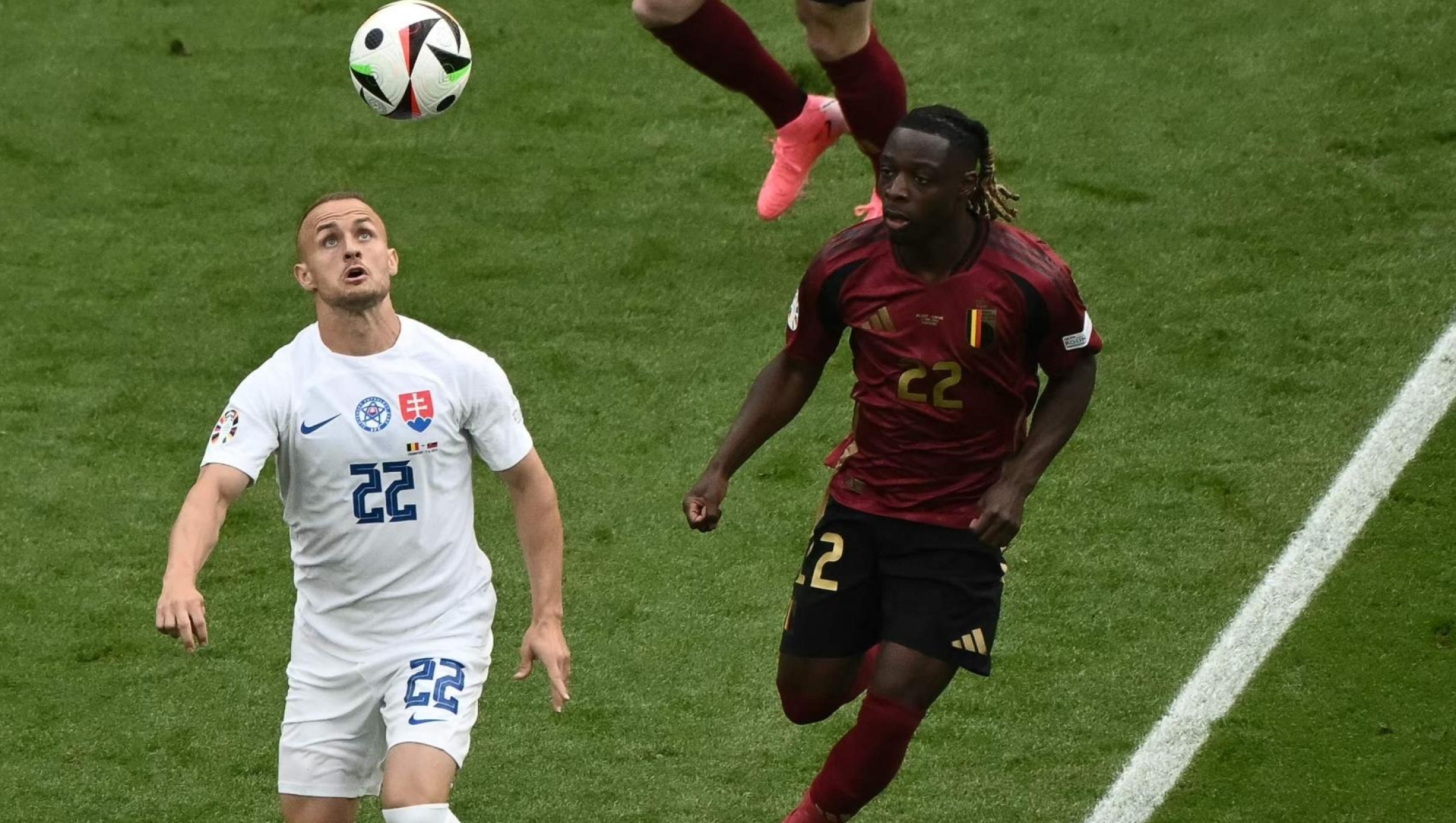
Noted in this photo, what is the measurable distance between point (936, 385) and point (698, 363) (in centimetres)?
320

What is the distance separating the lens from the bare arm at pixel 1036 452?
555cm

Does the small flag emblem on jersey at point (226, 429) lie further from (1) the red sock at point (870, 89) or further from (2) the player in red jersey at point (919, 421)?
(1) the red sock at point (870, 89)

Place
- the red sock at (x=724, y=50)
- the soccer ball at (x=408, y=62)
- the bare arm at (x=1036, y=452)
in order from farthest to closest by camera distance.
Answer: the soccer ball at (x=408, y=62) → the red sock at (x=724, y=50) → the bare arm at (x=1036, y=452)

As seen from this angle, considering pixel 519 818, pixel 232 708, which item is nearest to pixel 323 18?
pixel 232 708

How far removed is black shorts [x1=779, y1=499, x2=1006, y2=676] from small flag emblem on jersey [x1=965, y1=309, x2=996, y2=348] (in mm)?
545

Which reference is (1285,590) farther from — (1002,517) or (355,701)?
(355,701)

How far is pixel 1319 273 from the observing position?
9.03 meters

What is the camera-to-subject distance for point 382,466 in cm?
546

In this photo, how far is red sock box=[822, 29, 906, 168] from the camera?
23.5ft

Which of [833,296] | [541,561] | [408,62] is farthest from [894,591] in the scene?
[408,62]

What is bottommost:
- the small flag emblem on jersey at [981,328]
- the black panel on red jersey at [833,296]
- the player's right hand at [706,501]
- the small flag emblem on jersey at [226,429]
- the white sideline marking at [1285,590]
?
the white sideline marking at [1285,590]

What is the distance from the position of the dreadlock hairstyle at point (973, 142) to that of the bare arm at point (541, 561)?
136 cm

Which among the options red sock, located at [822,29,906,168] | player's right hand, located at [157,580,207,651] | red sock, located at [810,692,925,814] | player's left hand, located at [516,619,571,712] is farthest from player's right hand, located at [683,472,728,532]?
red sock, located at [822,29,906,168]

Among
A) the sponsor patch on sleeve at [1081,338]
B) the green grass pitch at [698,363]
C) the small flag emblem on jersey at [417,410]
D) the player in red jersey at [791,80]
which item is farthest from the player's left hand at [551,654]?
the player in red jersey at [791,80]
